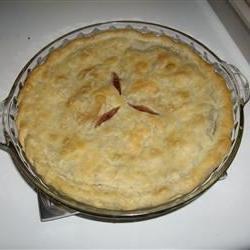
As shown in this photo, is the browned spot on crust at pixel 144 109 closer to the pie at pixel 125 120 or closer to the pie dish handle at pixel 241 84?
the pie at pixel 125 120

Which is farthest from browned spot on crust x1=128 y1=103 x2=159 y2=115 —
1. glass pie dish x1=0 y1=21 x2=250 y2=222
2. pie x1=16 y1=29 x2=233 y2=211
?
glass pie dish x1=0 y1=21 x2=250 y2=222

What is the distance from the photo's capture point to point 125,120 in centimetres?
107

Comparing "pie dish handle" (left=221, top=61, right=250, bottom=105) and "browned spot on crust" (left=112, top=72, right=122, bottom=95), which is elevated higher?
"browned spot on crust" (left=112, top=72, right=122, bottom=95)

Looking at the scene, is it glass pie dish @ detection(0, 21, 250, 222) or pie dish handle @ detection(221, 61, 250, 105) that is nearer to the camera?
glass pie dish @ detection(0, 21, 250, 222)

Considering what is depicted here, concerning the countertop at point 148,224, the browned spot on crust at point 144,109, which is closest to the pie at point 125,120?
the browned spot on crust at point 144,109

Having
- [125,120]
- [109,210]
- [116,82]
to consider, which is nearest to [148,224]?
[109,210]

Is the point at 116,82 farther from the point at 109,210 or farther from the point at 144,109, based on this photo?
the point at 109,210

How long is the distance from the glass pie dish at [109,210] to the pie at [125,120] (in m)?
0.02

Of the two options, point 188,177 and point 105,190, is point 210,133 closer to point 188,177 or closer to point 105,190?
point 188,177

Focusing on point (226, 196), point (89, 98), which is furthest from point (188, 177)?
point (89, 98)

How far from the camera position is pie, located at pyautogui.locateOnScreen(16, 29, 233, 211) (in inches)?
38.2

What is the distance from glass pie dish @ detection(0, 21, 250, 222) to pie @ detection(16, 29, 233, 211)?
20 mm

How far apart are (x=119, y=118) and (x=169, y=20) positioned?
2.13 feet

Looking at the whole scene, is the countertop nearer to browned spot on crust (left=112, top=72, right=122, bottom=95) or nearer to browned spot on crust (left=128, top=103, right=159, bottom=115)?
browned spot on crust (left=128, top=103, right=159, bottom=115)
